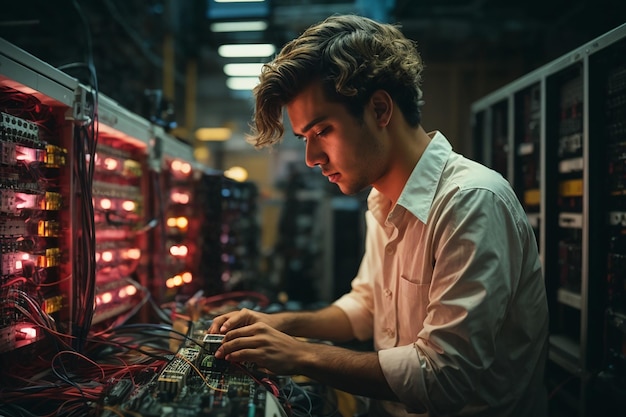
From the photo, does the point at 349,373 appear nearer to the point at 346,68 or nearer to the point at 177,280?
the point at 346,68

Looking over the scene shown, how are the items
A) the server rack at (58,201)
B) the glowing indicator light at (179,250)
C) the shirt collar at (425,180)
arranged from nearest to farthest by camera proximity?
the server rack at (58,201) → the shirt collar at (425,180) → the glowing indicator light at (179,250)

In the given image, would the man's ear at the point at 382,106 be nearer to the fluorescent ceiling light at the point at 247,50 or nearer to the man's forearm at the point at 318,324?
the man's forearm at the point at 318,324

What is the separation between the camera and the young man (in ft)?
3.84

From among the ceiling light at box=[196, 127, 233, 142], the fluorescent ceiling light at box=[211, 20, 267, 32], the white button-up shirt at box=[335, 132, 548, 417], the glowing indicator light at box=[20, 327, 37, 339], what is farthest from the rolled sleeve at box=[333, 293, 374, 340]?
the ceiling light at box=[196, 127, 233, 142]

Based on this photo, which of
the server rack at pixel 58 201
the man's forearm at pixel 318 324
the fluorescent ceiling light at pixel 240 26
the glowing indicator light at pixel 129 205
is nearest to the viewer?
the server rack at pixel 58 201

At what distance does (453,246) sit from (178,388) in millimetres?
871

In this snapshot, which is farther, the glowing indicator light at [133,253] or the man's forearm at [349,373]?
the glowing indicator light at [133,253]

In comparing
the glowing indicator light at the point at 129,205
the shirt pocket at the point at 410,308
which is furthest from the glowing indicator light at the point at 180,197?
the shirt pocket at the point at 410,308

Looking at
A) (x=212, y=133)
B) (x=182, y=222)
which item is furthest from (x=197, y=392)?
(x=212, y=133)

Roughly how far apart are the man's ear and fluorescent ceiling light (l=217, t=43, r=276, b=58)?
11.5 feet

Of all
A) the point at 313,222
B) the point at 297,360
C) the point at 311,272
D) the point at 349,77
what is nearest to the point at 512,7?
the point at 313,222

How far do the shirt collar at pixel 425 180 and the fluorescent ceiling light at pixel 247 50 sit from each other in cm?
358

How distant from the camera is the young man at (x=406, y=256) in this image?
1.17 metres

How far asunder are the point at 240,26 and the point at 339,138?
3468 mm
